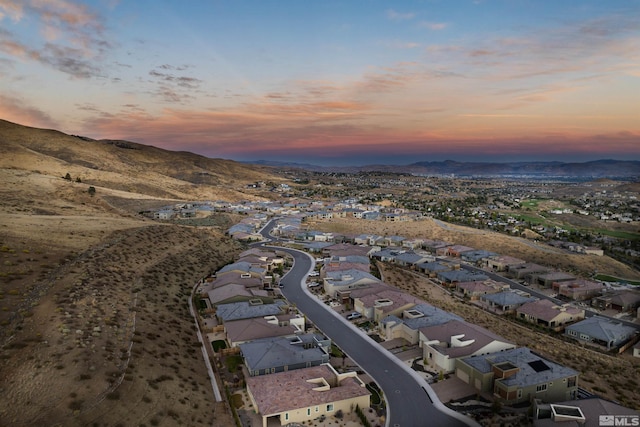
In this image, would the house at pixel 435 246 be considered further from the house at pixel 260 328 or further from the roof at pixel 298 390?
the roof at pixel 298 390

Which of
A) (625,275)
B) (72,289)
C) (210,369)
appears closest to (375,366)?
(210,369)

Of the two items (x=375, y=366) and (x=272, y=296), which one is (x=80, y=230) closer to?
(x=272, y=296)

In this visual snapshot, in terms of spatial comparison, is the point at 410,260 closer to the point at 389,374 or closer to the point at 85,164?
the point at 389,374

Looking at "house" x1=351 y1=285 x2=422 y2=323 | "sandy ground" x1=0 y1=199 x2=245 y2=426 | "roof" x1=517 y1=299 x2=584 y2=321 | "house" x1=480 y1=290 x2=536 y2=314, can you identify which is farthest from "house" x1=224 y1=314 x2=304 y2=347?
"roof" x1=517 y1=299 x2=584 y2=321

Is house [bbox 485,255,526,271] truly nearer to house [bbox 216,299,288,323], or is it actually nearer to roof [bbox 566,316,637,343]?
roof [bbox 566,316,637,343]

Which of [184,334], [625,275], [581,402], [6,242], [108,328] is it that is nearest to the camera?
[581,402]

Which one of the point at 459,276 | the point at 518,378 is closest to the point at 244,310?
the point at 518,378
